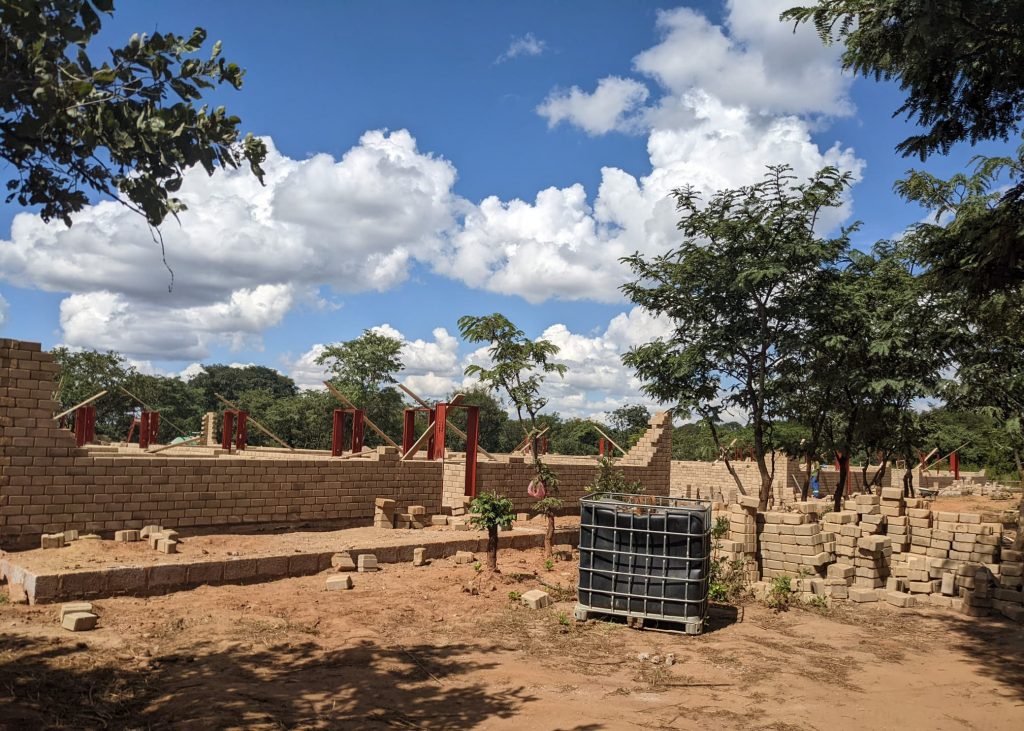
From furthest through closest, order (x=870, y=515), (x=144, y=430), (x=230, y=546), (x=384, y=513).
A: (x=144, y=430)
(x=384, y=513)
(x=230, y=546)
(x=870, y=515)

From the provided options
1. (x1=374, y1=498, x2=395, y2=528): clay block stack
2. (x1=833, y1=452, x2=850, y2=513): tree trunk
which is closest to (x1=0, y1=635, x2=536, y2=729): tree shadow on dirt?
(x1=374, y1=498, x2=395, y2=528): clay block stack

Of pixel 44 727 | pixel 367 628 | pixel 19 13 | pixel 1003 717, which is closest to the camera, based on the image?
pixel 19 13

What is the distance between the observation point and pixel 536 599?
29.7 ft

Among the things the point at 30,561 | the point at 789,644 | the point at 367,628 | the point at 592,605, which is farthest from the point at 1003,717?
the point at 30,561

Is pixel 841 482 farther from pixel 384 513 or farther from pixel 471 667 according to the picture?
pixel 471 667

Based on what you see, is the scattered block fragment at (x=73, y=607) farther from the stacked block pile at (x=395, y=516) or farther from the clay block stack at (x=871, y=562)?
the clay block stack at (x=871, y=562)

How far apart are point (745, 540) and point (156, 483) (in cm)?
873

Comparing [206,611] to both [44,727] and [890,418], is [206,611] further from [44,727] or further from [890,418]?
[890,418]

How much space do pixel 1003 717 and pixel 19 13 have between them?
26.5 feet

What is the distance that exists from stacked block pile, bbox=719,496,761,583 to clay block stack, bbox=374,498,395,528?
6.01 m

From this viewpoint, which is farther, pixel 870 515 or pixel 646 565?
pixel 870 515

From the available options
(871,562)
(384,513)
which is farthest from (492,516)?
(871,562)

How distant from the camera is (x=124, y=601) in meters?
8.18

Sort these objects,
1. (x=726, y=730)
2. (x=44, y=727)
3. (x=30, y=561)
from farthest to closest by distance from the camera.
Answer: (x=30, y=561), (x=726, y=730), (x=44, y=727)
